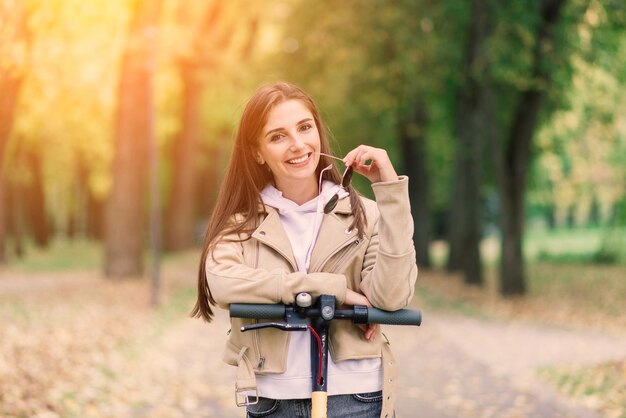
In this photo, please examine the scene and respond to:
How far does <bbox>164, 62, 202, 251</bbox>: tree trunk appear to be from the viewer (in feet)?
107

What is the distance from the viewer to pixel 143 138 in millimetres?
20859

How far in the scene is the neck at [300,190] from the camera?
303cm

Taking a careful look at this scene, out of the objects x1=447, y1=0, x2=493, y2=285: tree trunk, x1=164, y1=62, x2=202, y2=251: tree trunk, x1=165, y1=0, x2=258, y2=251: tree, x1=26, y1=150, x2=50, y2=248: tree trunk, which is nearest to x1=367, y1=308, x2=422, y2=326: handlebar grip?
x1=447, y1=0, x2=493, y2=285: tree trunk

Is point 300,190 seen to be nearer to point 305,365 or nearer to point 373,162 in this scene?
point 373,162

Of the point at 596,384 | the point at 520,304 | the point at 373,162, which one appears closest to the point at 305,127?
the point at 373,162

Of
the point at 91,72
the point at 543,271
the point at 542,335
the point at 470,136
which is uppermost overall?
the point at 91,72

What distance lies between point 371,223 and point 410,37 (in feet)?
53.3

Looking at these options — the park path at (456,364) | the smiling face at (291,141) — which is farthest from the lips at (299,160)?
the park path at (456,364)

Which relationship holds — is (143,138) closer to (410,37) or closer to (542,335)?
(410,37)

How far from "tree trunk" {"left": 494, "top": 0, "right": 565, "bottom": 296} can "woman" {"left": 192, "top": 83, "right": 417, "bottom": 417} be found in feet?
50.5

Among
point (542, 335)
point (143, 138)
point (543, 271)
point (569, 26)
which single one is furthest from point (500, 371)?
point (543, 271)

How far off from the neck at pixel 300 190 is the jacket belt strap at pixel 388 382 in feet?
1.81

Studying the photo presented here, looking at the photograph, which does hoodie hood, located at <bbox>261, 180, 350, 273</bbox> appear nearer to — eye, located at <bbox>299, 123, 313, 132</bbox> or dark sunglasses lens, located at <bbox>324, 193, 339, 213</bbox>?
dark sunglasses lens, located at <bbox>324, 193, 339, 213</bbox>

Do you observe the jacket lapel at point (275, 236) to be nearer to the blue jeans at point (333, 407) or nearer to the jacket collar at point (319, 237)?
the jacket collar at point (319, 237)
